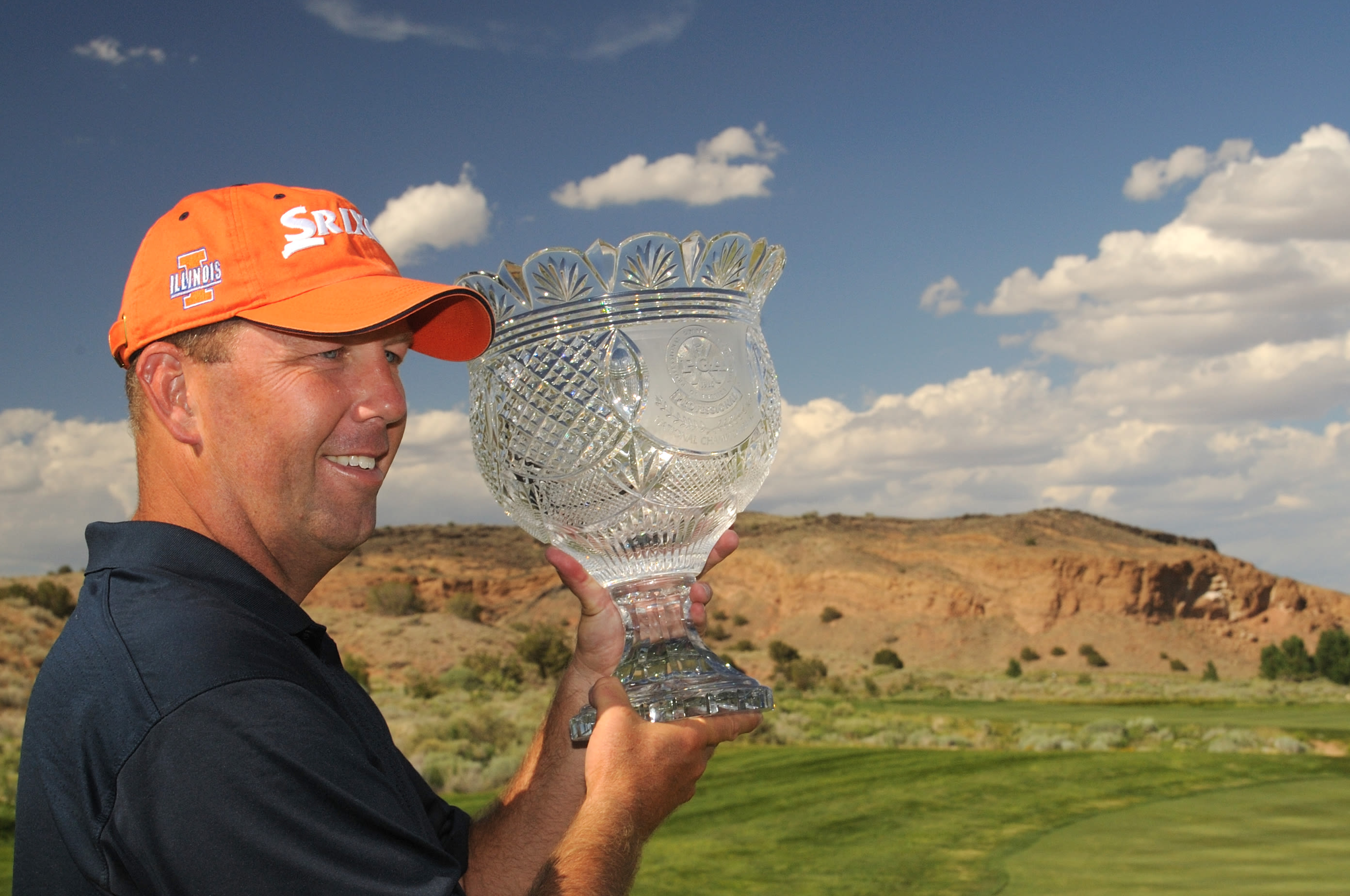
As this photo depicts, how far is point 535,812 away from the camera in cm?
212

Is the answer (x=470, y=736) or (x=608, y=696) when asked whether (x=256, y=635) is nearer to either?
(x=608, y=696)

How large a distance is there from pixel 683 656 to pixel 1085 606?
3612 cm

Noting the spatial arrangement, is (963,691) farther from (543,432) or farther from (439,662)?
(543,432)

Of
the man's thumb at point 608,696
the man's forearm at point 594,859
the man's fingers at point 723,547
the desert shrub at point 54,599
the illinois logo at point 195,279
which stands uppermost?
the illinois logo at point 195,279

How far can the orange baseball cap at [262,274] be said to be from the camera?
153cm

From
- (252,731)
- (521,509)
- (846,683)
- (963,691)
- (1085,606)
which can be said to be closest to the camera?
(252,731)

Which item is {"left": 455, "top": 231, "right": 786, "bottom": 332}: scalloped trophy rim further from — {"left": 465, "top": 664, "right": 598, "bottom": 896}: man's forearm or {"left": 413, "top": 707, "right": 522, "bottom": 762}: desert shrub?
{"left": 413, "top": 707, "right": 522, "bottom": 762}: desert shrub

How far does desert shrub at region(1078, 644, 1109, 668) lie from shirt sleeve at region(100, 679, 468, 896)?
3283 centimetres

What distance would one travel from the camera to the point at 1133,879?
10.8 feet

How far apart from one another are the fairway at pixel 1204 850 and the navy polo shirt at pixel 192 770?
2596mm

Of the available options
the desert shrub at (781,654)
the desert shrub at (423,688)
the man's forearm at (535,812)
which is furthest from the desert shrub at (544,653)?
the man's forearm at (535,812)

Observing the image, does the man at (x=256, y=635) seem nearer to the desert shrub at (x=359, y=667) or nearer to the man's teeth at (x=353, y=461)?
the man's teeth at (x=353, y=461)

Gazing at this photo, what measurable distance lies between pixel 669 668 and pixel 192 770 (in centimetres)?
83

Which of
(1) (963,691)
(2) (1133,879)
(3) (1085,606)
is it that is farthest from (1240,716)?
(3) (1085,606)
